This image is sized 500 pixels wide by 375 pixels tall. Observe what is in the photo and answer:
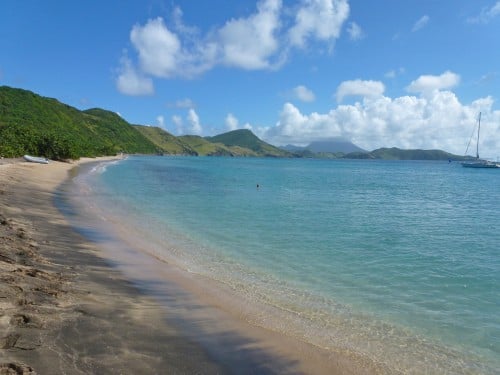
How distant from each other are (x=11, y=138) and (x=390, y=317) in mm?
90012

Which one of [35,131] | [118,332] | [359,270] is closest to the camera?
[118,332]

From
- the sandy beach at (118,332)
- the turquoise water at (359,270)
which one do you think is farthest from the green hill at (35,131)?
the sandy beach at (118,332)


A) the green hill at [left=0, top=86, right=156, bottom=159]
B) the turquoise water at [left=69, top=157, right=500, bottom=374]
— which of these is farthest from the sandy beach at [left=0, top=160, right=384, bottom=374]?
the green hill at [left=0, top=86, right=156, bottom=159]

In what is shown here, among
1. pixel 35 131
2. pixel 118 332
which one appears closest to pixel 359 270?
pixel 118 332

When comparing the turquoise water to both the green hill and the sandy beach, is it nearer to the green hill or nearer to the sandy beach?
the sandy beach

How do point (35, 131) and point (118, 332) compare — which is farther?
point (35, 131)

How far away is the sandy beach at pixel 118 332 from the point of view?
305 inches

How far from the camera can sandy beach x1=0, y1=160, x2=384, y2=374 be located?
7746 millimetres

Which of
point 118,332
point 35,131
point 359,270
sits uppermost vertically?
point 35,131

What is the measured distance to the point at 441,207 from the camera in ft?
149

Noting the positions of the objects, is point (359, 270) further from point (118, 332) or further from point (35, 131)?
point (35, 131)

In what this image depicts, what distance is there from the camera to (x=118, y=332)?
922 centimetres

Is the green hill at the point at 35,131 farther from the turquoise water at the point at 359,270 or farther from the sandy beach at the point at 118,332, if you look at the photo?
the sandy beach at the point at 118,332

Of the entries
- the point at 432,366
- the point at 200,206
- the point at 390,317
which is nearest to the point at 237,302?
the point at 390,317
